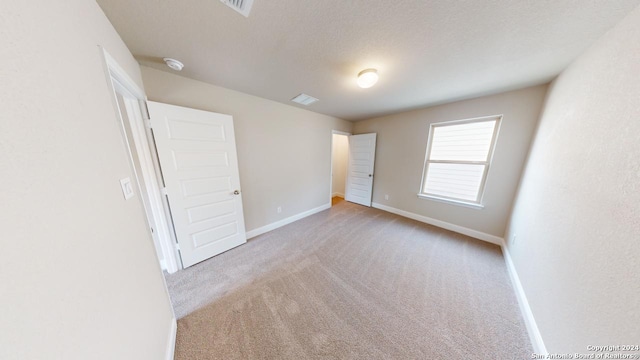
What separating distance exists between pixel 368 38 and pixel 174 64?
5.84ft

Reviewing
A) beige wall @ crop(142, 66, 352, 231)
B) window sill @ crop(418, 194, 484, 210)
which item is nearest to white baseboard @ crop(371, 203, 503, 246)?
window sill @ crop(418, 194, 484, 210)

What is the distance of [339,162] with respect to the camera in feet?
15.8

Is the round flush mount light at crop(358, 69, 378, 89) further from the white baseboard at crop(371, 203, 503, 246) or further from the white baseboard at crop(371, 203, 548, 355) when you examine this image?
the white baseboard at crop(371, 203, 503, 246)

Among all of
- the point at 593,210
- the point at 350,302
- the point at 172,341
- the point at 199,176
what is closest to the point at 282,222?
the point at 199,176

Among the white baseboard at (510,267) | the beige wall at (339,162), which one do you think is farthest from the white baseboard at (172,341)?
the beige wall at (339,162)

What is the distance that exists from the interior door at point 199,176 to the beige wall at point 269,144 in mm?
198

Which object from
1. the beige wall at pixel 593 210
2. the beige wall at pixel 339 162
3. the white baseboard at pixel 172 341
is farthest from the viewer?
the beige wall at pixel 339 162

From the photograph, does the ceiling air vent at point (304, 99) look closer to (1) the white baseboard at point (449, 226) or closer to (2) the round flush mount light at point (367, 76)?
(2) the round flush mount light at point (367, 76)

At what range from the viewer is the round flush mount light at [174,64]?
5.03 ft

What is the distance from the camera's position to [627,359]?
75 cm

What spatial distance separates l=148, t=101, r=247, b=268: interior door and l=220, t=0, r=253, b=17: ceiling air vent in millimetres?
1218

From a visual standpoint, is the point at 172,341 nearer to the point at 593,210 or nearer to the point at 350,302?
the point at 350,302

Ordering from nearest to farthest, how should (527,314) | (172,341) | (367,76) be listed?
(172,341), (527,314), (367,76)

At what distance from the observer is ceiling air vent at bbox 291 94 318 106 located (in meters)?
2.43
